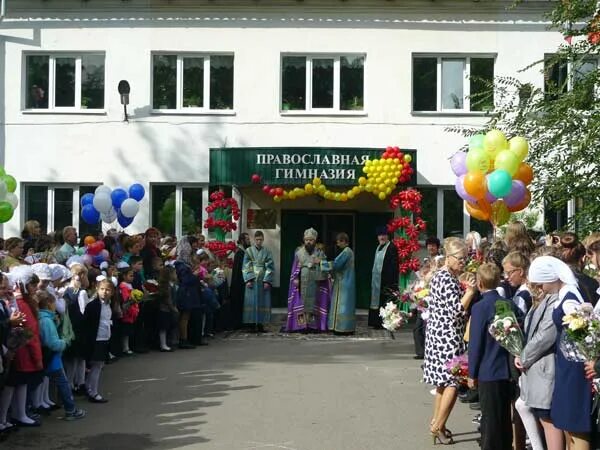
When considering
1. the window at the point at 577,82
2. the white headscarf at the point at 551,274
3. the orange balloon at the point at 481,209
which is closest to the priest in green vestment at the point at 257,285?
the orange balloon at the point at 481,209

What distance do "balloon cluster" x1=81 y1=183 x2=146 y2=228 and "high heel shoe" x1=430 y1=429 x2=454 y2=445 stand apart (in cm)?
1036

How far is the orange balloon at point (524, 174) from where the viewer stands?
1241 cm

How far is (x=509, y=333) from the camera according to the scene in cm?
743

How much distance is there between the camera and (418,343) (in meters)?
14.8

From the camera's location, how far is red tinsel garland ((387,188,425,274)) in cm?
1941

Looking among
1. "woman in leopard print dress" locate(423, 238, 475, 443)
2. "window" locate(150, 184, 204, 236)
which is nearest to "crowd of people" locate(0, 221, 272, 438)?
"window" locate(150, 184, 204, 236)

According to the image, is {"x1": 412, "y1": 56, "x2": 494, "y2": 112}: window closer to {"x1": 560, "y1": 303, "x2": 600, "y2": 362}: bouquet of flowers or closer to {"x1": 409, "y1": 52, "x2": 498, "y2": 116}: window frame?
{"x1": 409, "y1": 52, "x2": 498, "y2": 116}: window frame

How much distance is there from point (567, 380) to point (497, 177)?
18.5 feet

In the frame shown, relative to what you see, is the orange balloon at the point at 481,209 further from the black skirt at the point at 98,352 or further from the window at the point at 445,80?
the window at the point at 445,80

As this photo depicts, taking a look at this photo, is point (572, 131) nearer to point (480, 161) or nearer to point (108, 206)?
point (480, 161)

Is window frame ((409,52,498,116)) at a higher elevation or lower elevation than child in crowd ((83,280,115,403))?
higher

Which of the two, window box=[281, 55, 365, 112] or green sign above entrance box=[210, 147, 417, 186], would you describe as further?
window box=[281, 55, 365, 112]

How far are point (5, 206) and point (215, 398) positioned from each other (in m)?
5.43

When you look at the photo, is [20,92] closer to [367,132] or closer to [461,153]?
[367,132]
